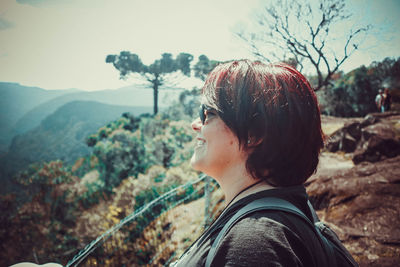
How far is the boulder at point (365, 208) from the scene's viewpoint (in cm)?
151

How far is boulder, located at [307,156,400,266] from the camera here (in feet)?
4.96

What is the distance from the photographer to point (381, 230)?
5.41 ft

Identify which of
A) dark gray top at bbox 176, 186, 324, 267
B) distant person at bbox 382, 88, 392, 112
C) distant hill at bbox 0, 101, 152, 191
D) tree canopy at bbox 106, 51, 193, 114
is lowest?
distant hill at bbox 0, 101, 152, 191

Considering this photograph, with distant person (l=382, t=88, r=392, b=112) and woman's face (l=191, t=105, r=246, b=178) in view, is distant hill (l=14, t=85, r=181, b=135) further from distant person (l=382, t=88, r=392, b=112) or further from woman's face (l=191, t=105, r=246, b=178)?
distant person (l=382, t=88, r=392, b=112)

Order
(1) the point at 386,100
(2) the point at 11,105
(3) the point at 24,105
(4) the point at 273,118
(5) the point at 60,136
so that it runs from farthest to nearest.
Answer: (5) the point at 60,136 → (3) the point at 24,105 → (2) the point at 11,105 → (1) the point at 386,100 → (4) the point at 273,118

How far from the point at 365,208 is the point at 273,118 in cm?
186

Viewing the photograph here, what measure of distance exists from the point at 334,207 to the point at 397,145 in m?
→ 3.88

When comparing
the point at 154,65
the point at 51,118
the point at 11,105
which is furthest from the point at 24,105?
the point at 154,65

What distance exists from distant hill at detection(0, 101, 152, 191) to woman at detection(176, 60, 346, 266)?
10564 millimetres

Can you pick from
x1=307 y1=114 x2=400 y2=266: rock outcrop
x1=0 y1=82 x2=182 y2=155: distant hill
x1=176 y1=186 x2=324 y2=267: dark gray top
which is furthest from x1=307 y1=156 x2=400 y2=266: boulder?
x1=0 y1=82 x2=182 y2=155: distant hill

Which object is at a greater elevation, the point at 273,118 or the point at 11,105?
the point at 11,105

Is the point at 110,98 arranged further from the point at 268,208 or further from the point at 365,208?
the point at 268,208

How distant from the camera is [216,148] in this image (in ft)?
2.97

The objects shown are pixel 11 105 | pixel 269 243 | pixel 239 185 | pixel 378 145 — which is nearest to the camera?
pixel 269 243
